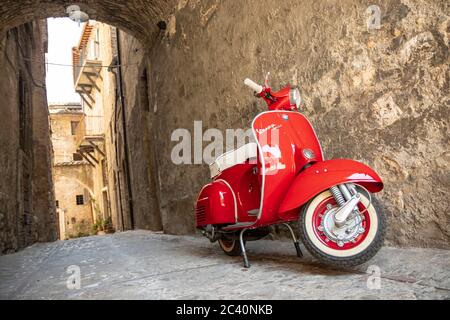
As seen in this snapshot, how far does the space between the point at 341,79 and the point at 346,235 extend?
134cm

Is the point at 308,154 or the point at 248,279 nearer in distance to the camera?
the point at 248,279

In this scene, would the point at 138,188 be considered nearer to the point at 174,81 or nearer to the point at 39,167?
the point at 39,167

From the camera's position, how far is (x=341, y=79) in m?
3.04

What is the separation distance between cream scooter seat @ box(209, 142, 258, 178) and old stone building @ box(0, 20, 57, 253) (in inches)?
143

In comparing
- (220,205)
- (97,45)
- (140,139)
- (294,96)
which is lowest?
(220,205)

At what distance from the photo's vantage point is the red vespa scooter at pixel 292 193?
2176 mm

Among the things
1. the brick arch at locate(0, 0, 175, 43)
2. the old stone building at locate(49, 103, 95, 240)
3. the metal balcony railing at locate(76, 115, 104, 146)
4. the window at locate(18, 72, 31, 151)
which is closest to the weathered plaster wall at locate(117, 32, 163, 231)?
the brick arch at locate(0, 0, 175, 43)

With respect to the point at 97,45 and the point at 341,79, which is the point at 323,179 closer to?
the point at 341,79

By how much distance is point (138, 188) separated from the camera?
1114cm

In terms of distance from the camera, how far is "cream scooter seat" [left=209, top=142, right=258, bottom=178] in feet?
10.2

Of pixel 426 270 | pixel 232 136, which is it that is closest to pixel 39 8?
pixel 232 136

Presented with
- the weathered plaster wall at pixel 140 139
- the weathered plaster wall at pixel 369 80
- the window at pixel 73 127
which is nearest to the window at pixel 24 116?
the weathered plaster wall at pixel 140 139

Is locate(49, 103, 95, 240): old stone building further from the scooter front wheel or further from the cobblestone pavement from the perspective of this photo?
the scooter front wheel

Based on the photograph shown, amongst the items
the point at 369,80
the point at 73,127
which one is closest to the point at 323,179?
the point at 369,80
